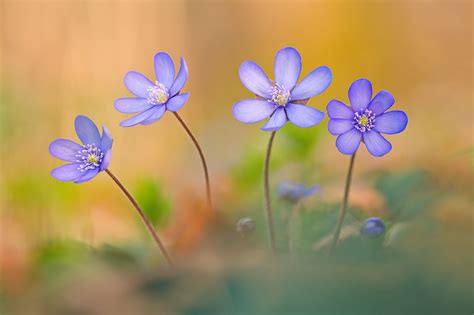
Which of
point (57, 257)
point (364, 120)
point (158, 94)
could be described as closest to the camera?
point (364, 120)

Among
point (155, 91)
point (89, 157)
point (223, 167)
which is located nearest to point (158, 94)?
point (155, 91)

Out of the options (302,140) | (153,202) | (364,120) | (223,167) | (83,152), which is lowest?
(364,120)

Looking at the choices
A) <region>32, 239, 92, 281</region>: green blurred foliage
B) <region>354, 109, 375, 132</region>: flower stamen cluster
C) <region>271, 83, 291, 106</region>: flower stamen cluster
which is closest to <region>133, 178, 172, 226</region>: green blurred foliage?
<region>32, 239, 92, 281</region>: green blurred foliage

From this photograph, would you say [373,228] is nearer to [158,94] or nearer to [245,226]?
[245,226]

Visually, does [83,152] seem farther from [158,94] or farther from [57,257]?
[57,257]

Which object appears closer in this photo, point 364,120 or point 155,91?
point 364,120

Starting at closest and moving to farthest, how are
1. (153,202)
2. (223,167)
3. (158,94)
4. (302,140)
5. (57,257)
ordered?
(158,94), (153,202), (57,257), (302,140), (223,167)

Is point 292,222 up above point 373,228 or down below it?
above
